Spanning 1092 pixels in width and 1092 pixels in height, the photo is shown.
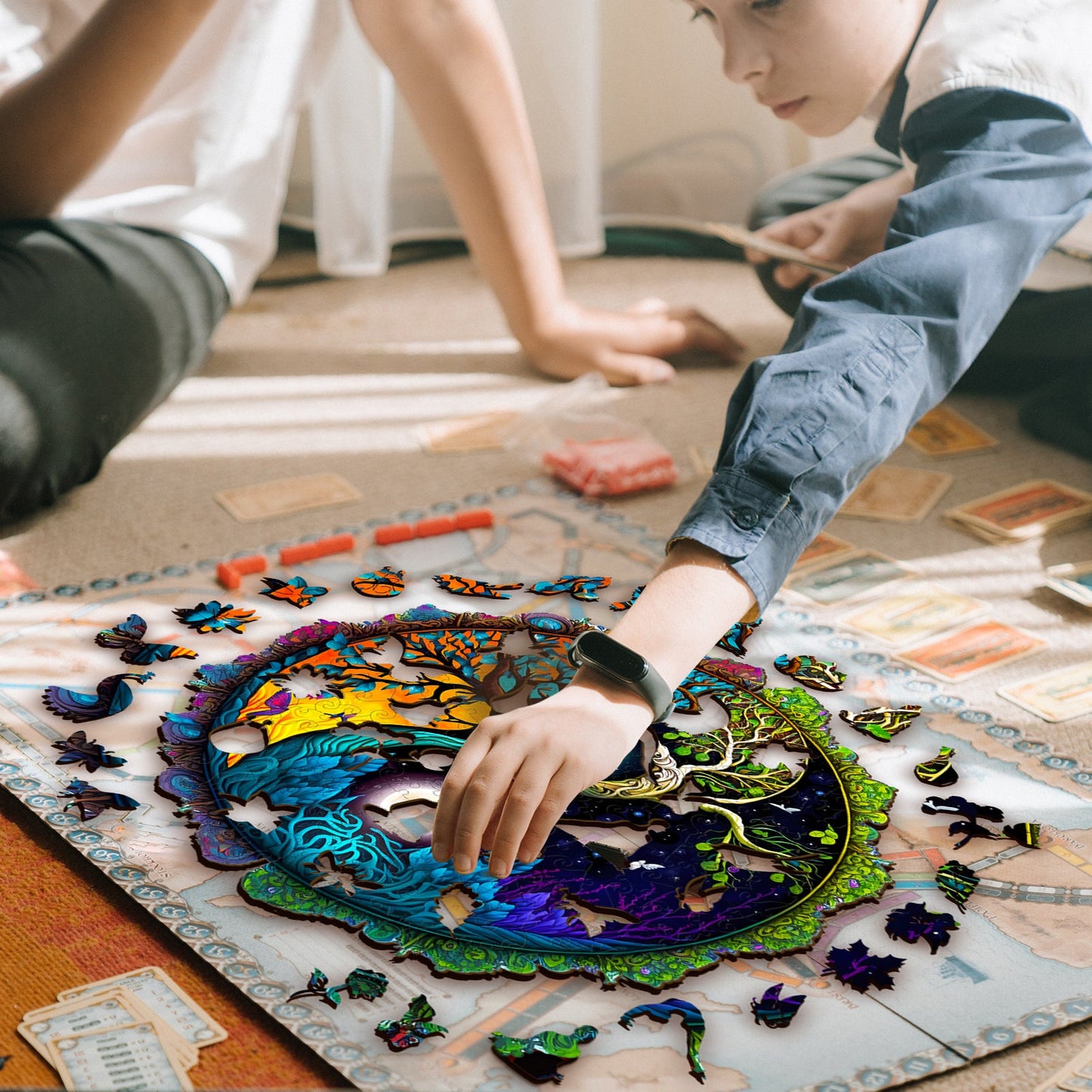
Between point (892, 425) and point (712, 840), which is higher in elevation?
point (892, 425)

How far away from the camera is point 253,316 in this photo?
2189 mm

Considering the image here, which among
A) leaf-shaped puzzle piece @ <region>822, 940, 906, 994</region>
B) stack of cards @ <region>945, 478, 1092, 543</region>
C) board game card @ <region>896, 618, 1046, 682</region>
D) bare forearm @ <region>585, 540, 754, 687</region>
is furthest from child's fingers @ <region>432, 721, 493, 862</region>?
stack of cards @ <region>945, 478, 1092, 543</region>

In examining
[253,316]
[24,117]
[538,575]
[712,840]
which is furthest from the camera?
[253,316]

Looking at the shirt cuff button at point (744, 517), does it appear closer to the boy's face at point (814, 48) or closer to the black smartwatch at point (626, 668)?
the black smartwatch at point (626, 668)

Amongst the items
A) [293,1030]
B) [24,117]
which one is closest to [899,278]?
[293,1030]

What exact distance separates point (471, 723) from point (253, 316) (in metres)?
1.35

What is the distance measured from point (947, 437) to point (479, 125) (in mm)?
775

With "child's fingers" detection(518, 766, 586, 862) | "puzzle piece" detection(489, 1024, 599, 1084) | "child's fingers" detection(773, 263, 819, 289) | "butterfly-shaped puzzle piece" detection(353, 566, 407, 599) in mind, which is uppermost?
"child's fingers" detection(518, 766, 586, 862)

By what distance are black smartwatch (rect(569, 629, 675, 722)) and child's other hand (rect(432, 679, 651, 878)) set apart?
0.8 inches

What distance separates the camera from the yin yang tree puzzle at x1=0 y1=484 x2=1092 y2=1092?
0.76m

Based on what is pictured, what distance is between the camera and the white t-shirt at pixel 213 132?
5.74 ft

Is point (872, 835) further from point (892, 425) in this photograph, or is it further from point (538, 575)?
point (538, 575)

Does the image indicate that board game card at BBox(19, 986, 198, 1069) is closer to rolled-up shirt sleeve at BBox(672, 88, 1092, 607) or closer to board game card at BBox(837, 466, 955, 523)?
rolled-up shirt sleeve at BBox(672, 88, 1092, 607)

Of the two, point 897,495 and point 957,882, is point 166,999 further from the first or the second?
point 897,495
